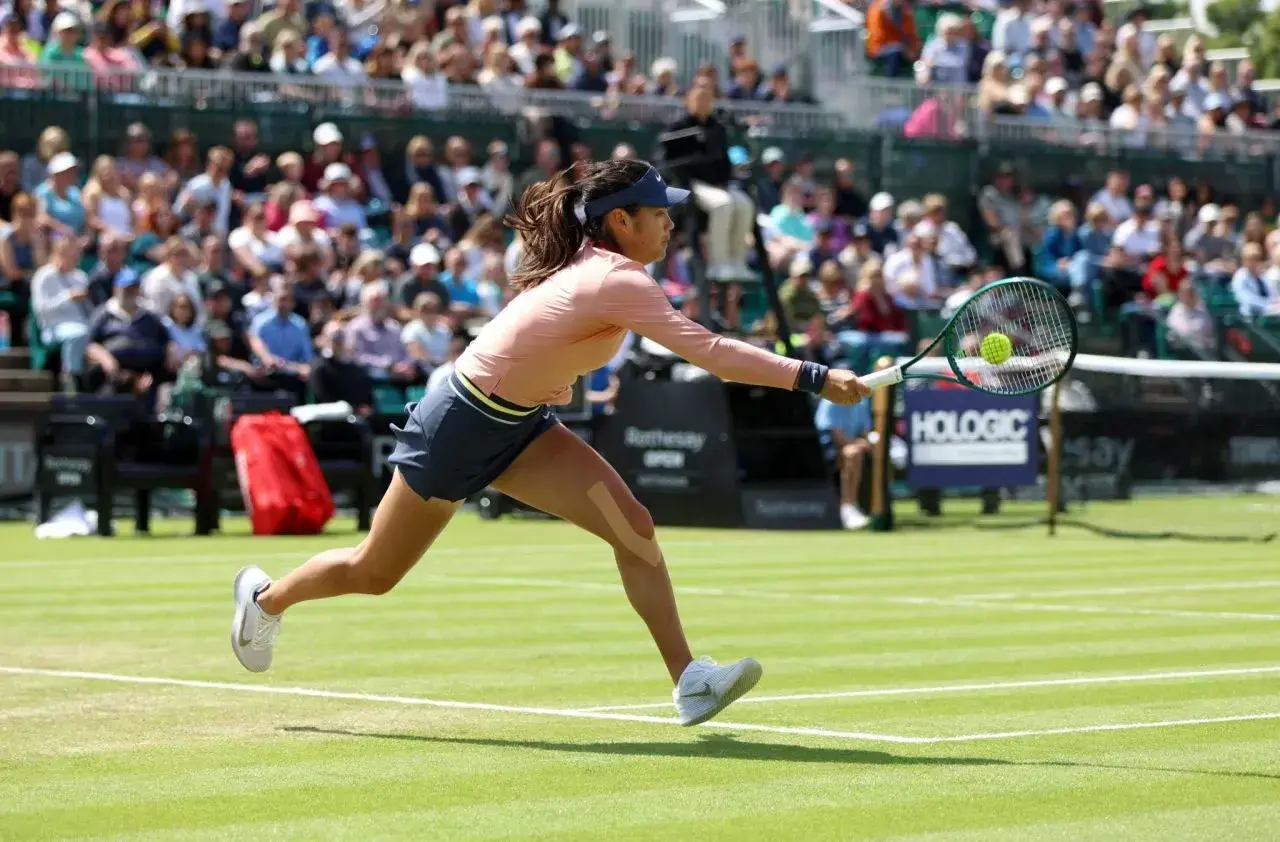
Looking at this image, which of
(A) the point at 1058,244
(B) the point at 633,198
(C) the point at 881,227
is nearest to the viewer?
(B) the point at 633,198

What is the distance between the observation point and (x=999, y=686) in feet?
31.0

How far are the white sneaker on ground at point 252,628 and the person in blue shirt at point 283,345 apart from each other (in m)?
13.1

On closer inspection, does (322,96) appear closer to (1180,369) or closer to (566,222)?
(1180,369)

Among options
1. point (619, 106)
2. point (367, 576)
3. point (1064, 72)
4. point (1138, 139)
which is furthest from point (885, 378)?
point (1064, 72)

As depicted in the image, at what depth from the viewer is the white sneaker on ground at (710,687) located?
792cm

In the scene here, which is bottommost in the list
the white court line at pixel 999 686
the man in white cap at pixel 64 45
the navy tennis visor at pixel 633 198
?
the white court line at pixel 999 686

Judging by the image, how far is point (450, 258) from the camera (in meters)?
24.5

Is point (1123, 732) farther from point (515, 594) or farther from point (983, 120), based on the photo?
point (983, 120)

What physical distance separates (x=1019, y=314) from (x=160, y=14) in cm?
1947

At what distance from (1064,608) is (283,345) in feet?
35.6

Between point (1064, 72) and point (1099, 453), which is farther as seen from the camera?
point (1064, 72)

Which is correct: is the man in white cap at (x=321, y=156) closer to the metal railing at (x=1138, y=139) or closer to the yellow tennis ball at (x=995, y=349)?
the metal railing at (x=1138, y=139)

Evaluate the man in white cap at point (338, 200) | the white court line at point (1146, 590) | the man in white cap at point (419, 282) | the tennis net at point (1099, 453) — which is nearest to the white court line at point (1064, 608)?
the white court line at point (1146, 590)

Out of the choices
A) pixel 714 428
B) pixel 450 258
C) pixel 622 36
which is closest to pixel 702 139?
pixel 714 428
